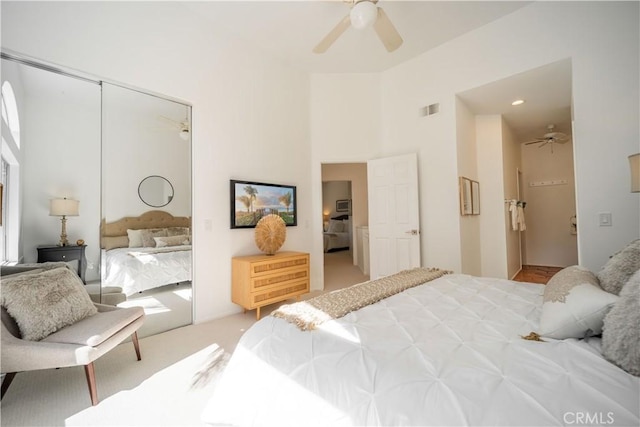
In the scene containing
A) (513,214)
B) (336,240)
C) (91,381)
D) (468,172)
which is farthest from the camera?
(336,240)

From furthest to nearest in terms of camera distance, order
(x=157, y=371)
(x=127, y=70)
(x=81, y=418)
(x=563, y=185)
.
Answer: (x=563, y=185) < (x=127, y=70) < (x=157, y=371) < (x=81, y=418)

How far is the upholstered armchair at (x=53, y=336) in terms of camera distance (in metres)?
1.57

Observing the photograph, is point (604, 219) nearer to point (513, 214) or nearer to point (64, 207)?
point (513, 214)

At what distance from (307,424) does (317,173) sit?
3.74 meters

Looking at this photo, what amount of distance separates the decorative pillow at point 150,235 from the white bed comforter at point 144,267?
5cm

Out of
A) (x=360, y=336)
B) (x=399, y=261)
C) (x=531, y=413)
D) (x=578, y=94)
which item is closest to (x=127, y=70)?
(x=360, y=336)

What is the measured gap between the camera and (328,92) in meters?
4.45

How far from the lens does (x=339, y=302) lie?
1.52 metres

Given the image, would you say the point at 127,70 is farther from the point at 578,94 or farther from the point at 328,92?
the point at 578,94

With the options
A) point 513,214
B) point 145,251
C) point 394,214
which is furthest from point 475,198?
point 145,251

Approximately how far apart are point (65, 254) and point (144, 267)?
2.03 ft

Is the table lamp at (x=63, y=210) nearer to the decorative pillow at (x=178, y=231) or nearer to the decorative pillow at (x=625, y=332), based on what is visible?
the decorative pillow at (x=178, y=231)

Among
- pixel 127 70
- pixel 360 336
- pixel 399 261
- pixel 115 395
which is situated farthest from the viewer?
pixel 399 261

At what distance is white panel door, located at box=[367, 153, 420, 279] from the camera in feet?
12.8
